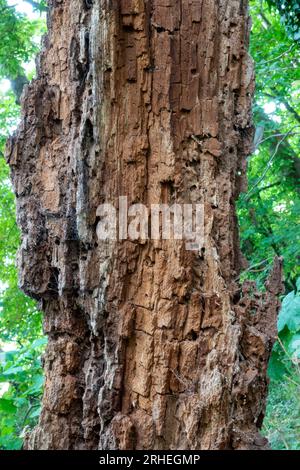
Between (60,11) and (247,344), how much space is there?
150 cm

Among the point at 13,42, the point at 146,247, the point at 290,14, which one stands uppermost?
the point at 13,42

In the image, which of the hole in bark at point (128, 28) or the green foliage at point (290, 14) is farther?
the green foliage at point (290, 14)

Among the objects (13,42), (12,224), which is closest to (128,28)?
(13,42)

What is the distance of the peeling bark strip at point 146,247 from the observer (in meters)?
1.84

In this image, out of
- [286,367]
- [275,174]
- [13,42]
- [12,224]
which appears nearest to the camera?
[286,367]

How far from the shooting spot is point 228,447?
1.74 m

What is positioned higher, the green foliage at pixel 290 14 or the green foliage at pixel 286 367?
the green foliage at pixel 290 14

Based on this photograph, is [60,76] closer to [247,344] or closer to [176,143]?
[176,143]

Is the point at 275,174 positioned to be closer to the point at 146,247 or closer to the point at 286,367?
the point at 286,367

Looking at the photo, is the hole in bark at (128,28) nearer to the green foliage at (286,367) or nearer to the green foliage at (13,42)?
the green foliage at (286,367)

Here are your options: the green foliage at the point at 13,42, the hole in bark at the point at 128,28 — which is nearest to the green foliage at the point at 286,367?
the hole in bark at the point at 128,28

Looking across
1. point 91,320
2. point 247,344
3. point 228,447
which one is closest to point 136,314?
point 91,320

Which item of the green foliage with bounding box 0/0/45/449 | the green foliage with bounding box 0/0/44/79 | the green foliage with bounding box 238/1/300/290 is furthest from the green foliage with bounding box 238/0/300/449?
the green foliage with bounding box 0/0/44/79

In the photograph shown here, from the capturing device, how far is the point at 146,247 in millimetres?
1915
